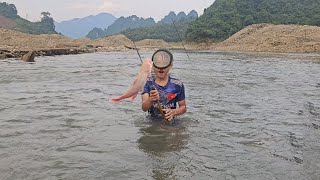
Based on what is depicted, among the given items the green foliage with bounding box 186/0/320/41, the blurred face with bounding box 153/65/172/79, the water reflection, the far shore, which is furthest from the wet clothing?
the green foliage with bounding box 186/0/320/41

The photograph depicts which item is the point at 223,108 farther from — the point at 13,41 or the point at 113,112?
the point at 13,41

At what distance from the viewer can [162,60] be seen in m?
6.59

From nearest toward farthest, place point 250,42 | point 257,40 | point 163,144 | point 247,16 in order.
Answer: point 163,144 → point 257,40 → point 250,42 → point 247,16

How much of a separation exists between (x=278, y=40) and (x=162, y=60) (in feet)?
167

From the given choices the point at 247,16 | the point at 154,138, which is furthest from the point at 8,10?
the point at 154,138

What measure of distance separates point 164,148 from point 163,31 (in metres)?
127

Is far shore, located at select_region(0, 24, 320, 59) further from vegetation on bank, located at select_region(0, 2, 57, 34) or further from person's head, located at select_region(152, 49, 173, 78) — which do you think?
vegetation on bank, located at select_region(0, 2, 57, 34)

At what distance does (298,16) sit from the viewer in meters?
74.4

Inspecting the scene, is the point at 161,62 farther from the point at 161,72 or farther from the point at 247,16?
the point at 247,16

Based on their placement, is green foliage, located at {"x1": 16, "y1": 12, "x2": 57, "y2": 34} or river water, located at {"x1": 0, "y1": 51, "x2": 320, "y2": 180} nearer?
river water, located at {"x1": 0, "y1": 51, "x2": 320, "y2": 180}

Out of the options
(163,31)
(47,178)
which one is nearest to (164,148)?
(47,178)

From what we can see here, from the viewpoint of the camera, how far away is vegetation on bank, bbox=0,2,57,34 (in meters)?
110

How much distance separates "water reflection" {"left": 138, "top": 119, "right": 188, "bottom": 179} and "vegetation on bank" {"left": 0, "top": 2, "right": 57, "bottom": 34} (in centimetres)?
10713

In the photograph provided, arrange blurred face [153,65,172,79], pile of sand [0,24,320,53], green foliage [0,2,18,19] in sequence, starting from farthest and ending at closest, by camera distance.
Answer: green foliage [0,2,18,19]
pile of sand [0,24,320,53]
blurred face [153,65,172,79]
